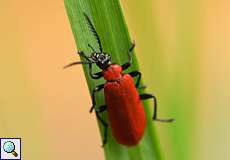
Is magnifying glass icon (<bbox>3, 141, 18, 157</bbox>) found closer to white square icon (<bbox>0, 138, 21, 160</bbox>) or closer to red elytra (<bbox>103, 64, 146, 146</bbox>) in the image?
white square icon (<bbox>0, 138, 21, 160</bbox>)

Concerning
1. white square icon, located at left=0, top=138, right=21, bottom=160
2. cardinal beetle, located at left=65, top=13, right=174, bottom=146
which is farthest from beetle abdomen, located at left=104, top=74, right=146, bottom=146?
white square icon, located at left=0, top=138, right=21, bottom=160

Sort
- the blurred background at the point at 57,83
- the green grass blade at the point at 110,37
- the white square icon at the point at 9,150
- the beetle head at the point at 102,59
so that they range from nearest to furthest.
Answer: the green grass blade at the point at 110,37
the beetle head at the point at 102,59
the white square icon at the point at 9,150
the blurred background at the point at 57,83

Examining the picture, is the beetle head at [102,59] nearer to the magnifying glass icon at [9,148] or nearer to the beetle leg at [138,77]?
the beetle leg at [138,77]

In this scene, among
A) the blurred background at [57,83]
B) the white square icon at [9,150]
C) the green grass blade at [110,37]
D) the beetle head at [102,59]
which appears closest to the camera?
the green grass blade at [110,37]

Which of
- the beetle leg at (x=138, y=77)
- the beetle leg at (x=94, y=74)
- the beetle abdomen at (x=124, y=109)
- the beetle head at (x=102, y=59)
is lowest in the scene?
the beetle abdomen at (x=124, y=109)

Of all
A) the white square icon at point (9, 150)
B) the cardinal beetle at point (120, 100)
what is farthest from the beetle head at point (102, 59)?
the white square icon at point (9, 150)

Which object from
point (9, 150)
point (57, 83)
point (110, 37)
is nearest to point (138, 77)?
point (110, 37)

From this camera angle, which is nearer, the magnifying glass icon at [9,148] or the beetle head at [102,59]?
the beetle head at [102,59]
